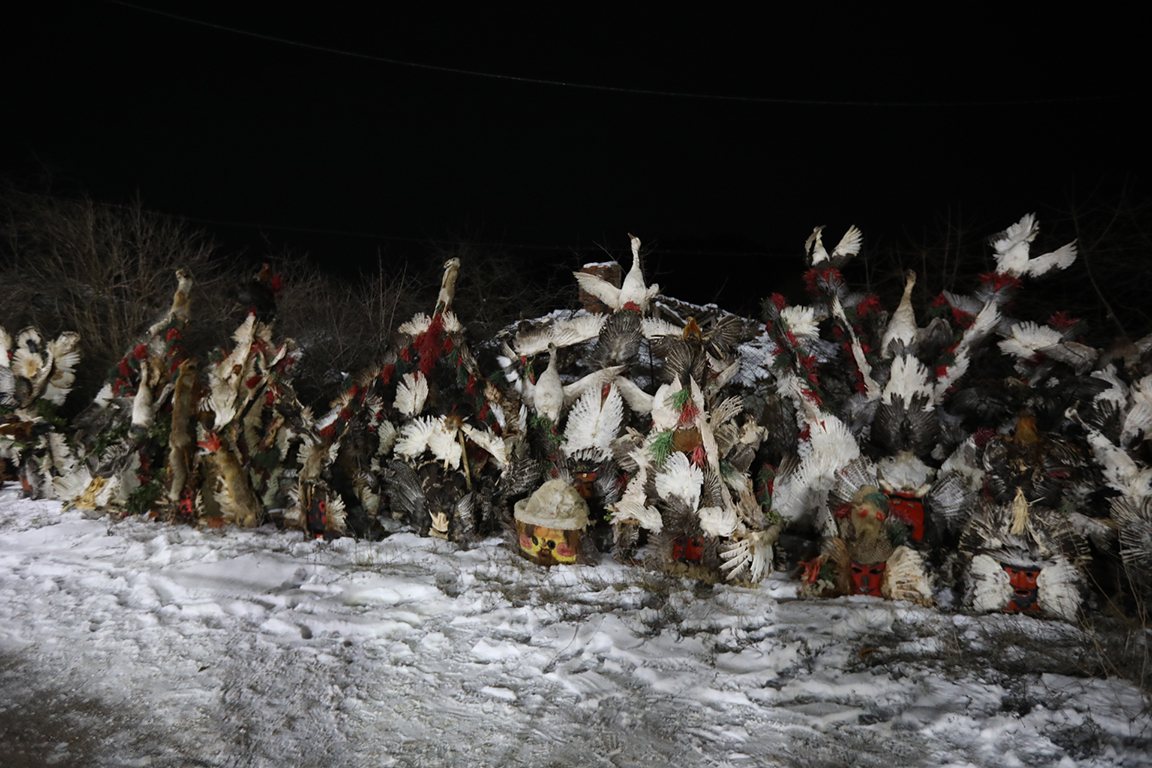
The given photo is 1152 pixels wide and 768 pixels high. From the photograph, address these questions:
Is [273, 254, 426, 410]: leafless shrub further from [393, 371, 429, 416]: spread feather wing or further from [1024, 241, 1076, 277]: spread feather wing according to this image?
[1024, 241, 1076, 277]: spread feather wing

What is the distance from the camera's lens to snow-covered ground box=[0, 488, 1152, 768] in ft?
8.48

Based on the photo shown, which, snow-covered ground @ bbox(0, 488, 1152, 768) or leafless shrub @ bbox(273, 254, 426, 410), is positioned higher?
leafless shrub @ bbox(273, 254, 426, 410)

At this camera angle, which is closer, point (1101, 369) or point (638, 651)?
point (638, 651)

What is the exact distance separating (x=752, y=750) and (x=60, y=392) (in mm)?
6883

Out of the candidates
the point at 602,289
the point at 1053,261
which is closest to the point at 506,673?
the point at 602,289

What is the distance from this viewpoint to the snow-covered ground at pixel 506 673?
2584 millimetres

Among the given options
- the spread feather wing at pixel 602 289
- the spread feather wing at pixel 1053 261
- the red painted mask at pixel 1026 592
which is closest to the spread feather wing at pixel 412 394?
the spread feather wing at pixel 602 289

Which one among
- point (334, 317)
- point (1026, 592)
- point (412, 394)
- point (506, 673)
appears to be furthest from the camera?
point (334, 317)

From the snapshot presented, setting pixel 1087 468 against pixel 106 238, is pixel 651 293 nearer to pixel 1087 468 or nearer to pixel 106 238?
pixel 1087 468

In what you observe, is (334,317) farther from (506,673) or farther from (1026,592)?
(1026,592)

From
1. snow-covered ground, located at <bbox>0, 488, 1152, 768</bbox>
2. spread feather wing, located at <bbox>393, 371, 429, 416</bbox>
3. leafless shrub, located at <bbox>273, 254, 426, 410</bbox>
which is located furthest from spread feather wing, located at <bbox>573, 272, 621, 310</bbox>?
leafless shrub, located at <bbox>273, 254, 426, 410</bbox>

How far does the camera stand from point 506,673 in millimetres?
3166

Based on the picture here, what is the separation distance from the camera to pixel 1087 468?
14.2 feet

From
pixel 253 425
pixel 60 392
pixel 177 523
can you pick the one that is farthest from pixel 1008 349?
pixel 60 392
